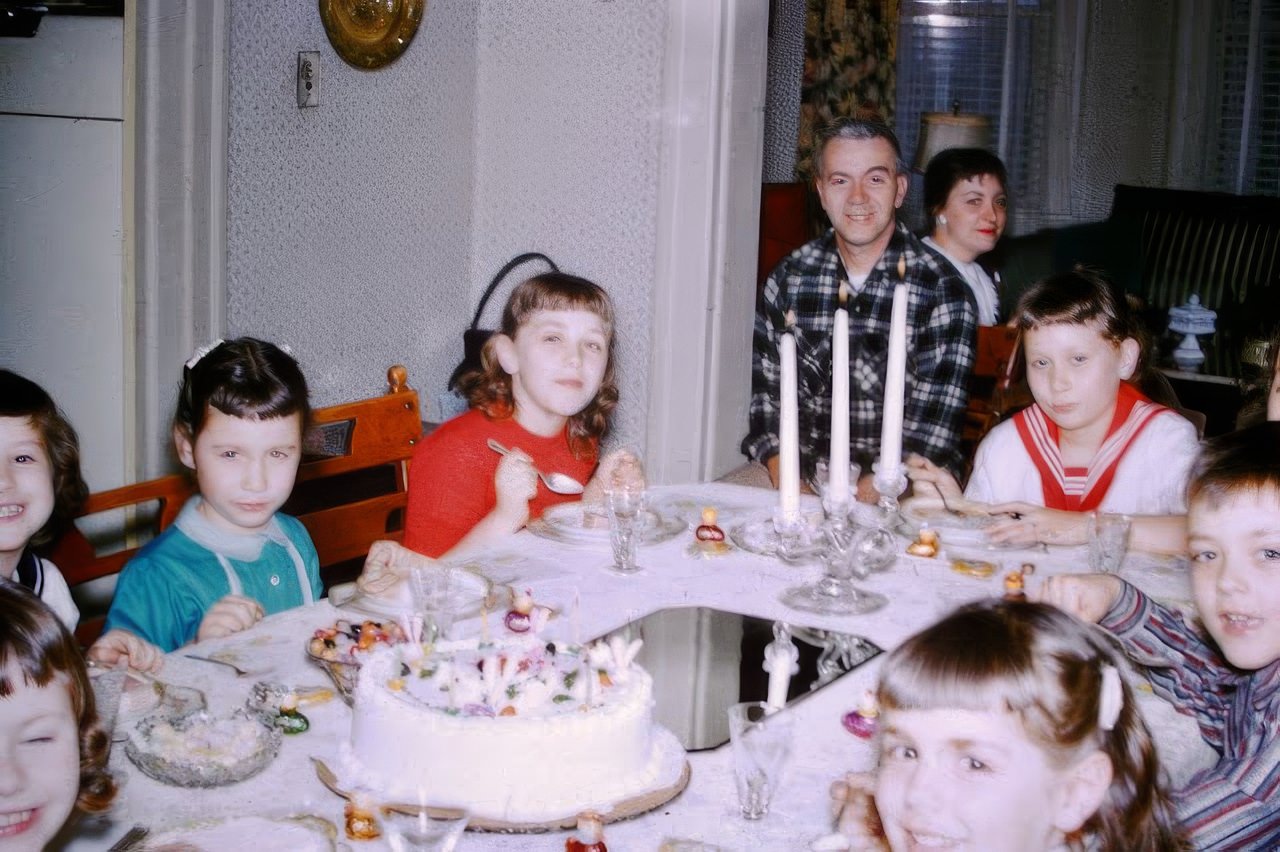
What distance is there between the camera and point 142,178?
11.5 ft

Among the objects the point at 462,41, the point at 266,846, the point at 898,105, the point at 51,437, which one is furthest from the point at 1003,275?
the point at 266,846

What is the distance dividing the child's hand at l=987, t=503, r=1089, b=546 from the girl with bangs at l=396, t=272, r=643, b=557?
68cm

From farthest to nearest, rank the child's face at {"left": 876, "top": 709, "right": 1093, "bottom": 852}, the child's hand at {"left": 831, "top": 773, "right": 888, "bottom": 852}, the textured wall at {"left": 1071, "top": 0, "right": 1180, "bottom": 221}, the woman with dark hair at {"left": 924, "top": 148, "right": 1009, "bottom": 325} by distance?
the textured wall at {"left": 1071, "top": 0, "right": 1180, "bottom": 221} < the woman with dark hair at {"left": 924, "top": 148, "right": 1009, "bottom": 325} < the child's hand at {"left": 831, "top": 773, "right": 888, "bottom": 852} < the child's face at {"left": 876, "top": 709, "right": 1093, "bottom": 852}

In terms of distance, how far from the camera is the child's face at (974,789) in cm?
114

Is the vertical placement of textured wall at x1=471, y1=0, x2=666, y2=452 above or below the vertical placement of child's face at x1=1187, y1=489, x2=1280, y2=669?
above

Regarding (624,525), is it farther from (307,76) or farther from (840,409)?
(307,76)

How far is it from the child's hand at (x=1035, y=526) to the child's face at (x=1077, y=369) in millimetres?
328

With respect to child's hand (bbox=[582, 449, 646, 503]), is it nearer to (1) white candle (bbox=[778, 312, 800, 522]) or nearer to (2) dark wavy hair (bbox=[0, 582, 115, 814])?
(1) white candle (bbox=[778, 312, 800, 522])

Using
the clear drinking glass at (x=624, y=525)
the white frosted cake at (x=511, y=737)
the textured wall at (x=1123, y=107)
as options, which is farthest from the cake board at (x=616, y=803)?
the textured wall at (x=1123, y=107)

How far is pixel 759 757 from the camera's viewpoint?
1.31 metres

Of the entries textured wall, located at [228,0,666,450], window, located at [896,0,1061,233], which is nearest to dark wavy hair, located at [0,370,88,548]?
textured wall, located at [228,0,666,450]

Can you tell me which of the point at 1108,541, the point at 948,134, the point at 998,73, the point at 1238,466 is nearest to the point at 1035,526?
the point at 1108,541

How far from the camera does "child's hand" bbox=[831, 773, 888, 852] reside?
126 cm

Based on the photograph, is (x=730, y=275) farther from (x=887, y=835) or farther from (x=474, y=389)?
(x=887, y=835)
